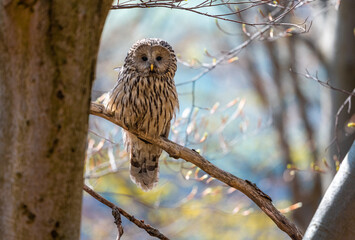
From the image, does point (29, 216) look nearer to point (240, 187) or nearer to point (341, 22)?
point (240, 187)

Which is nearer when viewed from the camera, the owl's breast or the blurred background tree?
the owl's breast

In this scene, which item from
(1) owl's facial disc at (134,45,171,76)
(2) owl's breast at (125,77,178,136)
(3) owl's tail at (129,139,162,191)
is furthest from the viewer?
(3) owl's tail at (129,139,162,191)

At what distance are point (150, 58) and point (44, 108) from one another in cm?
260

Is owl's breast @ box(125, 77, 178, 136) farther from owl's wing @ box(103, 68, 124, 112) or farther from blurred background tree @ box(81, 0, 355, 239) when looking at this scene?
blurred background tree @ box(81, 0, 355, 239)

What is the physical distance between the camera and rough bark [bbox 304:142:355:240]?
7.59ft

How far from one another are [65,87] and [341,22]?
517 cm

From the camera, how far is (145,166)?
4527 millimetres

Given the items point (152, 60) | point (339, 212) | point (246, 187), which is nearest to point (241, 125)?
point (152, 60)

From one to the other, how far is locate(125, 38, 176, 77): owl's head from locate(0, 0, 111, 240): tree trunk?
239cm

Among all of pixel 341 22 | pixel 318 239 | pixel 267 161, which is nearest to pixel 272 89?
pixel 267 161

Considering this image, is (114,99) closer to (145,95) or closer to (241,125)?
(145,95)

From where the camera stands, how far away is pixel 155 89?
13.3ft

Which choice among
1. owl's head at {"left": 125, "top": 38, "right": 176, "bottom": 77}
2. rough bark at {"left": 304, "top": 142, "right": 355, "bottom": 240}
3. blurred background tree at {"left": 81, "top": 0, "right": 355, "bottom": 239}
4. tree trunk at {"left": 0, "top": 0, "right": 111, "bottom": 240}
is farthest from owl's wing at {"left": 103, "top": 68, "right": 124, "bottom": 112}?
tree trunk at {"left": 0, "top": 0, "right": 111, "bottom": 240}

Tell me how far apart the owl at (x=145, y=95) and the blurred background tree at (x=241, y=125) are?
29 centimetres
